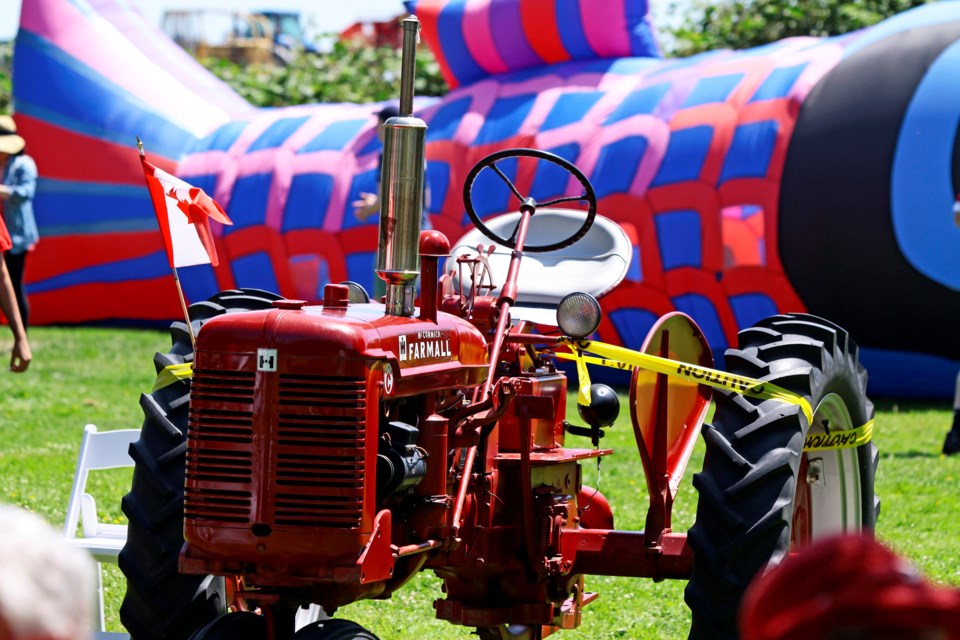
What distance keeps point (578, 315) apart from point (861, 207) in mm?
7029

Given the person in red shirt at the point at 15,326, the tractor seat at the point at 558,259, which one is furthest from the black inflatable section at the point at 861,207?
the person in red shirt at the point at 15,326

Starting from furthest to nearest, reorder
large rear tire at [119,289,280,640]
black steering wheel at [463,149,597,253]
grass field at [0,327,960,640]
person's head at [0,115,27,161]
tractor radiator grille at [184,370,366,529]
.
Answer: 1. person's head at [0,115,27,161]
2. grass field at [0,327,960,640]
3. black steering wheel at [463,149,597,253]
4. large rear tire at [119,289,280,640]
5. tractor radiator grille at [184,370,366,529]

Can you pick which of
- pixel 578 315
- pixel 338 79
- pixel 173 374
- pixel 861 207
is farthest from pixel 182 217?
pixel 338 79

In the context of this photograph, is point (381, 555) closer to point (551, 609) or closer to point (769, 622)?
point (551, 609)

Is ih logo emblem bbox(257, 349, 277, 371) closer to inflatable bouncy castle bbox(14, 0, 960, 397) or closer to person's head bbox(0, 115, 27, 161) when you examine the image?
inflatable bouncy castle bbox(14, 0, 960, 397)

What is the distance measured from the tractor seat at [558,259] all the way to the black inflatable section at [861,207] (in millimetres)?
5844

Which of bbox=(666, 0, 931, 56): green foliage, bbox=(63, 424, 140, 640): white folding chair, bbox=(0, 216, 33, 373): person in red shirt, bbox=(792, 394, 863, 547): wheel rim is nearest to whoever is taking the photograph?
bbox=(792, 394, 863, 547): wheel rim

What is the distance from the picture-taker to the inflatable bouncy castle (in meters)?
11.5

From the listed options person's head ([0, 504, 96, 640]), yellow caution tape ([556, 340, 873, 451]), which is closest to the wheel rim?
yellow caution tape ([556, 340, 873, 451])

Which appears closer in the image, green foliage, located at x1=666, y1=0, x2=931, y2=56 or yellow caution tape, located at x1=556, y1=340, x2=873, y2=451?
yellow caution tape, located at x1=556, y1=340, x2=873, y2=451

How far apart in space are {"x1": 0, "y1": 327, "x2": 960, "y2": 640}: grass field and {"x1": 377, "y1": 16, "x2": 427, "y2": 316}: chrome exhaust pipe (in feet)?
7.02

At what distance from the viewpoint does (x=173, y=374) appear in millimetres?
5156

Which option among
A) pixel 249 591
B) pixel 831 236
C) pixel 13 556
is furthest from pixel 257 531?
pixel 831 236

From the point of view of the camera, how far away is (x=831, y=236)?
11.6 m
